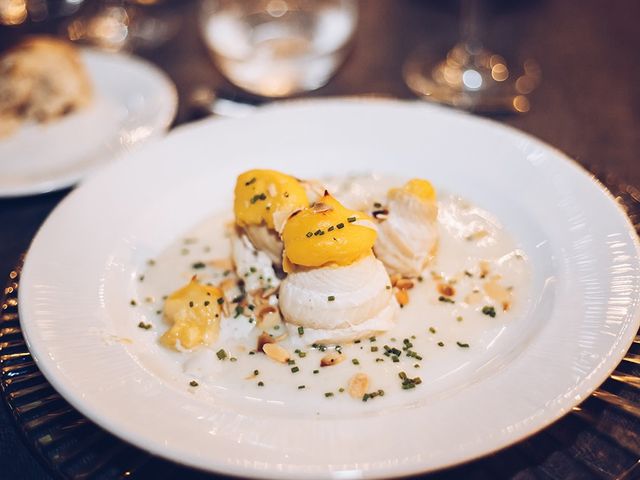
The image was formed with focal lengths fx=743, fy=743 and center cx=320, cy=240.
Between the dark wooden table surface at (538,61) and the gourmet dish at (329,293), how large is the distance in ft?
1.74

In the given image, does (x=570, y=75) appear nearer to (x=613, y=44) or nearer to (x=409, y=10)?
(x=613, y=44)

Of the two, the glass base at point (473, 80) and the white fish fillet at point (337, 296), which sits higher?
the glass base at point (473, 80)

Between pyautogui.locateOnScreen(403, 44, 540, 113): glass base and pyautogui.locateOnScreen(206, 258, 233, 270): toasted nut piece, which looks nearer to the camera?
pyautogui.locateOnScreen(206, 258, 233, 270): toasted nut piece

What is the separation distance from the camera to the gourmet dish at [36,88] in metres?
2.60

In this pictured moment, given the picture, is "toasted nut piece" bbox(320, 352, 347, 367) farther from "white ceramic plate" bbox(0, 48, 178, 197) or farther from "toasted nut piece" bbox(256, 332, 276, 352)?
"white ceramic plate" bbox(0, 48, 178, 197)

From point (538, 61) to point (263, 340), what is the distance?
1.87 m

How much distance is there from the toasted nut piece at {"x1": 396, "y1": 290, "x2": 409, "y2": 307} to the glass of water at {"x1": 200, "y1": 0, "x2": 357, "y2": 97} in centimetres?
117

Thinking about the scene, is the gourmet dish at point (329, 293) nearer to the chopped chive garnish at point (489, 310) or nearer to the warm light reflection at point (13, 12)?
the chopped chive garnish at point (489, 310)

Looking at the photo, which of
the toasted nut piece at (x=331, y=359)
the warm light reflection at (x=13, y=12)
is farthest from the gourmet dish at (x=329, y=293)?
the warm light reflection at (x=13, y=12)

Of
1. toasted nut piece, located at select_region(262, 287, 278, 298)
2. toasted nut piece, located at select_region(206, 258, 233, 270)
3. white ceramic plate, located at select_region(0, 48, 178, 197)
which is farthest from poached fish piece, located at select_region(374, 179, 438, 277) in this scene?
white ceramic plate, located at select_region(0, 48, 178, 197)

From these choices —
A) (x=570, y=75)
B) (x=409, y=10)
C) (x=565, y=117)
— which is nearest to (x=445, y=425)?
(x=565, y=117)

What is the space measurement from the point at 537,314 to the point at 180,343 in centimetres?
77

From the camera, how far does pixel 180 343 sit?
5.27 feet

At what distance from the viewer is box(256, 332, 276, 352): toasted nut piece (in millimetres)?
1608
